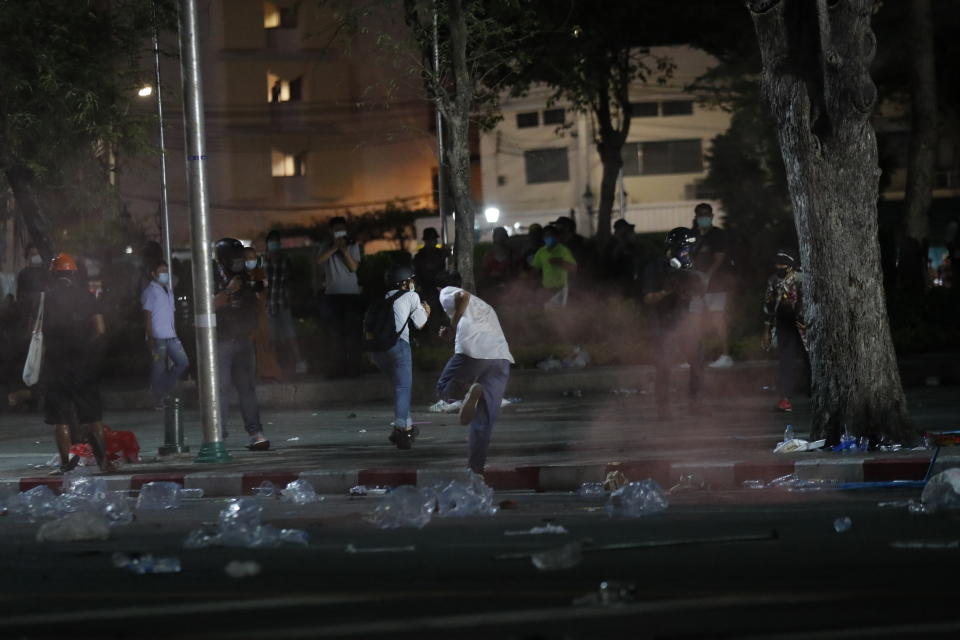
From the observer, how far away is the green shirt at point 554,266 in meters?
20.3

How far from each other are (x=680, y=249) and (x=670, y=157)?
41962 mm

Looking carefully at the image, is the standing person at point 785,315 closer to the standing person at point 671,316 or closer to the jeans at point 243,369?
the standing person at point 671,316

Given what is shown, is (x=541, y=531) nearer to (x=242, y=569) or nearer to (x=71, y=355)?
(x=242, y=569)

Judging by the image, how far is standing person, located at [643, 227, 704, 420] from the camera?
47.2 ft

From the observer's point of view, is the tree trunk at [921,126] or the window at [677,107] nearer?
the tree trunk at [921,126]

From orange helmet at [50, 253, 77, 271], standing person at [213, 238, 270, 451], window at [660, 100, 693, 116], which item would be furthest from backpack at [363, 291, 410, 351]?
window at [660, 100, 693, 116]

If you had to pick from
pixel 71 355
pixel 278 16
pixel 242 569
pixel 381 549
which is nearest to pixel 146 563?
pixel 242 569

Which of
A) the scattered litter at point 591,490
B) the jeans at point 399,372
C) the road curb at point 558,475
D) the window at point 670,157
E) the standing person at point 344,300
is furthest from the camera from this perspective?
the window at point 670,157

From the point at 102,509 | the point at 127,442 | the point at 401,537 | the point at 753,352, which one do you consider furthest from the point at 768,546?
the point at 753,352

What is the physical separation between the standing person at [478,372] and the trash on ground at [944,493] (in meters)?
3.42

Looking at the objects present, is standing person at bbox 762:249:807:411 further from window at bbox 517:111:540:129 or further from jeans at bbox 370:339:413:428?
window at bbox 517:111:540:129

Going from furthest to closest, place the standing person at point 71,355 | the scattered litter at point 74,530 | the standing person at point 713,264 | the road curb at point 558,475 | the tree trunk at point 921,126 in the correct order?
the tree trunk at point 921,126 → the standing person at point 713,264 → the standing person at point 71,355 → the road curb at point 558,475 → the scattered litter at point 74,530

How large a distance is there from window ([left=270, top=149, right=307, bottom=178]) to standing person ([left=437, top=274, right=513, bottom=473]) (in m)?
41.4

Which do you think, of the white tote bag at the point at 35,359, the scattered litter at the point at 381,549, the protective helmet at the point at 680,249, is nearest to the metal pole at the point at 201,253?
the white tote bag at the point at 35,359
